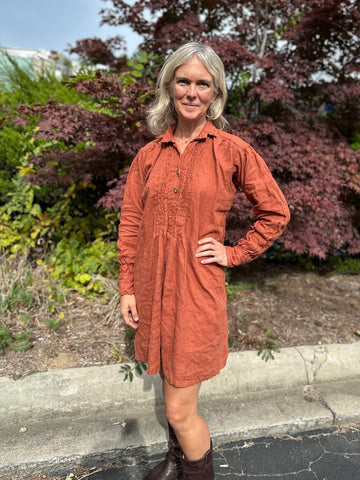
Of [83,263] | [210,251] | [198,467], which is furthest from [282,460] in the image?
[83,263]

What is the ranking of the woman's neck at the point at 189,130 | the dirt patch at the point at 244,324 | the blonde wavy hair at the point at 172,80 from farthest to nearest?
1. the dirt patch at the point at 244,324
2. the woman's neck at the point at 189,130
3. the blonde wavy hair at the point at 172,80

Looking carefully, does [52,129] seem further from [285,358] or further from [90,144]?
[285,358]

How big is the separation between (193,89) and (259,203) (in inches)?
20.5

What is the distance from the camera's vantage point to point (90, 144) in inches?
141

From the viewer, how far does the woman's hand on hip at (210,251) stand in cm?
145

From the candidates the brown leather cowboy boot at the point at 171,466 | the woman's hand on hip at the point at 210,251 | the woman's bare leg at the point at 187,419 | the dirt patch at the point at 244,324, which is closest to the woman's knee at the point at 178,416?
the woman's bare leg at the point at 187,419

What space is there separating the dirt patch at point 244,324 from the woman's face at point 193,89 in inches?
71.1

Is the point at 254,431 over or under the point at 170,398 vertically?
under

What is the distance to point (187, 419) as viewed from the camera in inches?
62.6

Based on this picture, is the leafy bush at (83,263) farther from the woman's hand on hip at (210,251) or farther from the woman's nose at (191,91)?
the woman's nose at (191,91)

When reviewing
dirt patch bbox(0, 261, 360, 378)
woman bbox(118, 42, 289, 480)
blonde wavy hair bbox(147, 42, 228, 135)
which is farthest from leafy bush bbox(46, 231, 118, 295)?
blonde wavy hair bbox(147, 42, 228, 135)

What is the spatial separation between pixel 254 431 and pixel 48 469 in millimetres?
1153

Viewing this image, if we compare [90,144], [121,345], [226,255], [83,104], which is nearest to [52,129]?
[90,144]

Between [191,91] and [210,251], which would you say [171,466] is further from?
[191,91]
